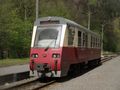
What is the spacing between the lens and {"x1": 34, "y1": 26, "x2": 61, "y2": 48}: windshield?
19156 millimetres

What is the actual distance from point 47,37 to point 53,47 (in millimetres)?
776

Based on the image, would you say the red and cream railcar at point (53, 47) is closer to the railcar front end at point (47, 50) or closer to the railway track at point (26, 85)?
the railcar front end at point (47, 50)

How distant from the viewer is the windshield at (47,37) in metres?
19.2

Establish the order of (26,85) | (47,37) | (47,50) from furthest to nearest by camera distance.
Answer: (47,37) → (47,50) → (26,85)

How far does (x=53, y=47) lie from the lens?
1892 cm

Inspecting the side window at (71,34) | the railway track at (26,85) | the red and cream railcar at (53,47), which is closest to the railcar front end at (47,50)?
the red and cream railcar at (53,47)

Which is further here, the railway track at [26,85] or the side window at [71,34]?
the side window at [71,34]

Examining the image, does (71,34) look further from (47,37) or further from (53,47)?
(53,47)

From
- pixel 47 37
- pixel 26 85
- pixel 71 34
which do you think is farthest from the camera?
pixel 71 34

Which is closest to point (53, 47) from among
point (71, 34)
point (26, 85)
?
point (71, 34)

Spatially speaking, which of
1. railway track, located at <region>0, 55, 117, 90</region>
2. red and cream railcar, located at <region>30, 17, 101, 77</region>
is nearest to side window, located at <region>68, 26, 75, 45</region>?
red and cream railcar, located at <region>30, 17, 101, 77</region>

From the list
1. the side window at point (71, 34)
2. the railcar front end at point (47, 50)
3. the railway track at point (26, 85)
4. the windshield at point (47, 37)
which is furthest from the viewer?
the side window at point (71, 34)

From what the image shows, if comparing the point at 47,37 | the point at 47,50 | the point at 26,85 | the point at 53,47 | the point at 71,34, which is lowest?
the point at 26,85

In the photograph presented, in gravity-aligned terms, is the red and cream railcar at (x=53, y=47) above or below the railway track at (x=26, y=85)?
above
